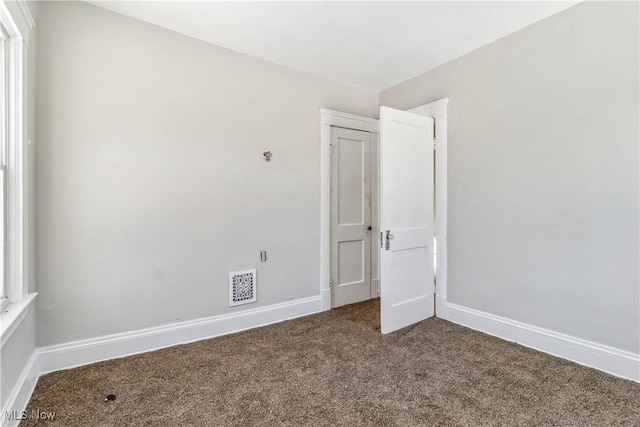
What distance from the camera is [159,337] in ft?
8.35

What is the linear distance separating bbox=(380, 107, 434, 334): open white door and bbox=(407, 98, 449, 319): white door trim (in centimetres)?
7

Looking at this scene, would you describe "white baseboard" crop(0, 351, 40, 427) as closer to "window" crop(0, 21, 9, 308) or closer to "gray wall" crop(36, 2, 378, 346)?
"gray wall" crop(36, 2, 378, 346)

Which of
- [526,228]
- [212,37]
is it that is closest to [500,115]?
[526,228]

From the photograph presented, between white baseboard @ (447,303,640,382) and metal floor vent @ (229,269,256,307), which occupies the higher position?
metal floor vent @ (229,269,256,307)

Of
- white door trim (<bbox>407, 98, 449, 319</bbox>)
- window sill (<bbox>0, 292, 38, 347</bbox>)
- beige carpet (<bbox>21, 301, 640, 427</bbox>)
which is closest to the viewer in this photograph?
window sill (<bbox>0, 292, 38, 347</bbox>)

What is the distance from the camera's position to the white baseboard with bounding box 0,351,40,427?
5.09 feet

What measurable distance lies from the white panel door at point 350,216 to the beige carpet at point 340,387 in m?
1.04

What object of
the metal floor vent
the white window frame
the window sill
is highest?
the white window frame

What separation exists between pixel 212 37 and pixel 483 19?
224cm

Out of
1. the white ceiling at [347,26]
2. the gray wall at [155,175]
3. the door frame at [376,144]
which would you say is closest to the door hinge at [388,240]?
the door frame at [376,144]

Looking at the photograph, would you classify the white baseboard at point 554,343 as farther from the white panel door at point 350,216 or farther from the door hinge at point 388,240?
the white panel door at point 350,216

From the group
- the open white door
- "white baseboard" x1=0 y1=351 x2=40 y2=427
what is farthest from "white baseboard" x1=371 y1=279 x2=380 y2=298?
"white baseboard" x1=0 y1=351 x2=40 y2=427

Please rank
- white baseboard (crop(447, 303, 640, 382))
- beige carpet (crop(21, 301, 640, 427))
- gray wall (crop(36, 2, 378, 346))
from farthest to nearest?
gray wall (crop(36, 2, 378, 346))
white baseboard (crop(447, 303, 640, 382))
beige carpet (crop(21, 301, 640, 427))

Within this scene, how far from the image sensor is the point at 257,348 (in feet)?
8.38
